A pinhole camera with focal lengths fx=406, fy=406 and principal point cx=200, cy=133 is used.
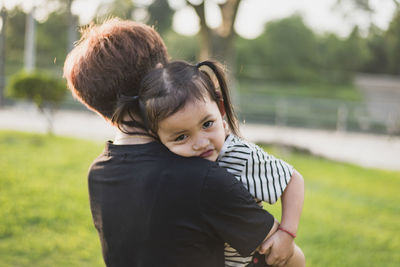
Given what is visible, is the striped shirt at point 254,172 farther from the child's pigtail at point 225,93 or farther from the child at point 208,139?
the child's pigtail at point 225,93

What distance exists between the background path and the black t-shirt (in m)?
8.81

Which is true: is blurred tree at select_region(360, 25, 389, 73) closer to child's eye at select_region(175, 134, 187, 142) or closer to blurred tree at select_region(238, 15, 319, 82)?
blurred tree at select_region(238, 15, 319, 82)

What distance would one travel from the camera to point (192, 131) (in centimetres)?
134

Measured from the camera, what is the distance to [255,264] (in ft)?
4.69

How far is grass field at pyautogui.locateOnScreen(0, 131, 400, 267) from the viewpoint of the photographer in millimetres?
3414

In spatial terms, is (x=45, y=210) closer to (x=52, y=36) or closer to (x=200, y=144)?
(x=200, y=144)

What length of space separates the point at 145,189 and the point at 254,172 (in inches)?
14.9

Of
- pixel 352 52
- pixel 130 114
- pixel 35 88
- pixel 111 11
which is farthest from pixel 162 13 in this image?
pixel 130 114

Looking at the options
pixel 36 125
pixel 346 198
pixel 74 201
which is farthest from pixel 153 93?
pixel 36 125

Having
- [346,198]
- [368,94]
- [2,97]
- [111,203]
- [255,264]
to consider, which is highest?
[111,203]

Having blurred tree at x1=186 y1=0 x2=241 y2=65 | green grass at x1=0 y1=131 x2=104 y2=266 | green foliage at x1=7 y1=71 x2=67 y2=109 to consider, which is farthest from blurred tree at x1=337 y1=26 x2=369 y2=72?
green grass at x1=0 y1=131 x2=104 y2=266

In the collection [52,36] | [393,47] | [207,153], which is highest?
[207,153]

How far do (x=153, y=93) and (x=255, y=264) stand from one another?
27.4 inches

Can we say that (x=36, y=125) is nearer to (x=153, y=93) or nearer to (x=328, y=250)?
(x=328, y=250)
